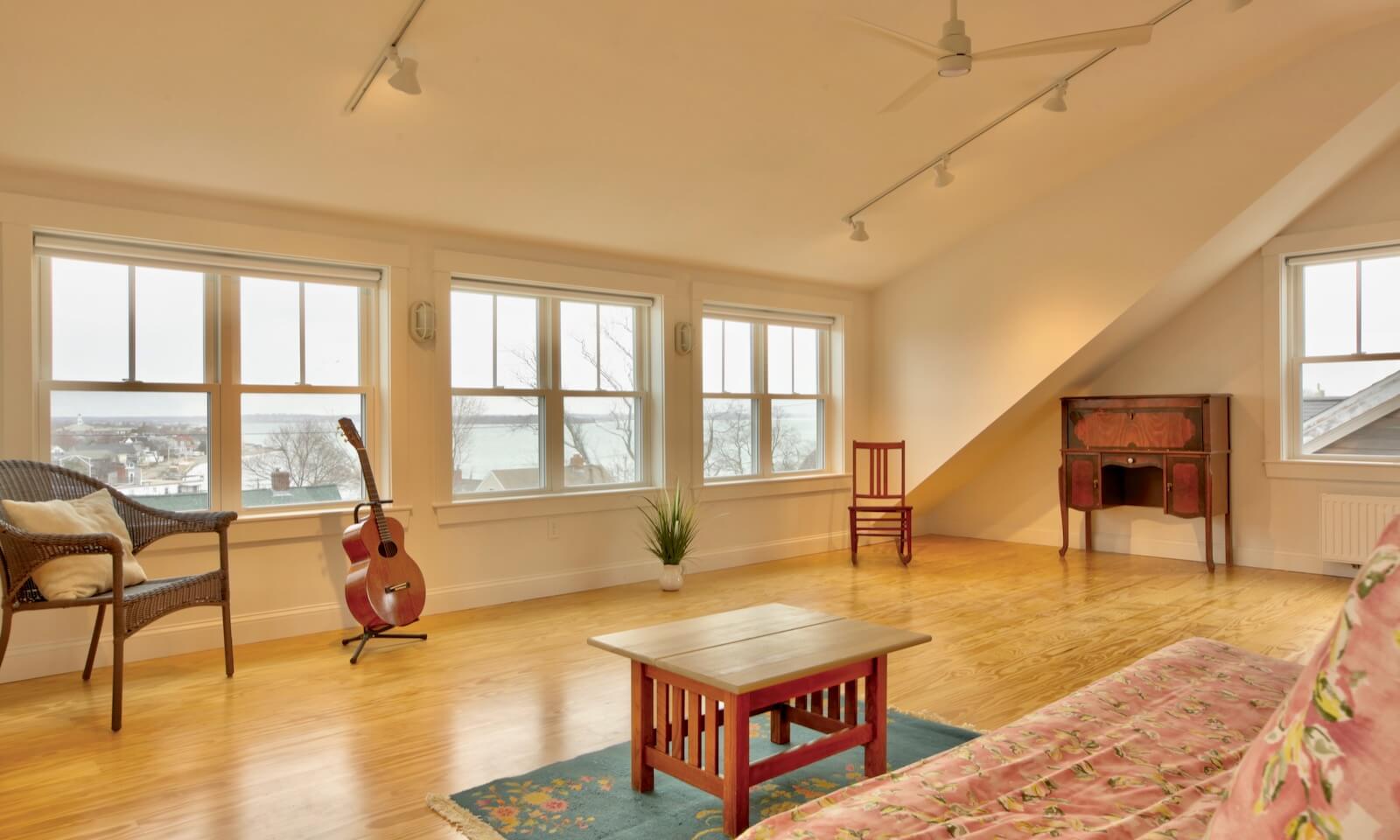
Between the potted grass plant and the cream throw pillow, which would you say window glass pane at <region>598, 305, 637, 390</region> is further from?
the cream throw pillow

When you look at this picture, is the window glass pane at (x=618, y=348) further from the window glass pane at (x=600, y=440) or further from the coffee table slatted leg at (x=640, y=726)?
the coffee table slatted leg at (x=640, y=726)

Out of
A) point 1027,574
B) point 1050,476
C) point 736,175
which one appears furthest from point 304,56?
point 1050,476

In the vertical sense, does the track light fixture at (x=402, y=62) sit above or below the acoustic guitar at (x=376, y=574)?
above

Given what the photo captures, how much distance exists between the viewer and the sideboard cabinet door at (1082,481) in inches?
248

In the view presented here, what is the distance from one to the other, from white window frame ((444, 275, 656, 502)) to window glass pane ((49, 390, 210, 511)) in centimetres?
126

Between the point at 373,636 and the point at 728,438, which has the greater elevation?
the point at 728,438

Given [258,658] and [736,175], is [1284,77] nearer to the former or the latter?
[736,175]

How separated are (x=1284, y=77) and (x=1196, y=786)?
4929 mm

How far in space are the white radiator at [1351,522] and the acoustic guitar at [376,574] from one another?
221 inches

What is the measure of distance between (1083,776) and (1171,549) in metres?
5.65

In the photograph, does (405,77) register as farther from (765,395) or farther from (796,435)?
(796,435)

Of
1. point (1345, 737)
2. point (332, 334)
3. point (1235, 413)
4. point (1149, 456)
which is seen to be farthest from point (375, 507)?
point (1235, 413)

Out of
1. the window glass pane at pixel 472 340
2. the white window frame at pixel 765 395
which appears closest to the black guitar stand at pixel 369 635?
the window glass pane at pixel 472 340

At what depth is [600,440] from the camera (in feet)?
18.9
